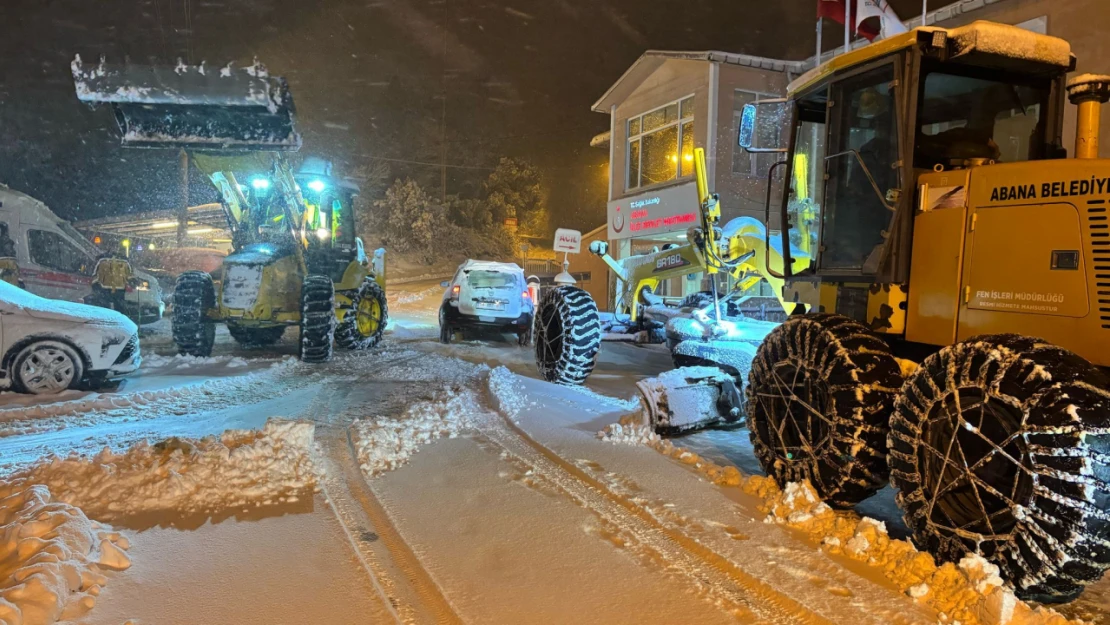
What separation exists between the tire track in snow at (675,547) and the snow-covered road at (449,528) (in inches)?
0.5

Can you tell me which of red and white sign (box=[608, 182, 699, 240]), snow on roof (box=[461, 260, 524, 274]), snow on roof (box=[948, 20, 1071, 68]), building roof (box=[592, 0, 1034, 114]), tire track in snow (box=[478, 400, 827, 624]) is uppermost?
building roof (box=[592, 0, 1034, 114])

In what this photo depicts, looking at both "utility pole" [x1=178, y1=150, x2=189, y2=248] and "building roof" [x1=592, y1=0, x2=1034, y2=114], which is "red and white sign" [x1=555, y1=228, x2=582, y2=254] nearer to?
"building roof" [x1=592, y1=0, x2=1034, y2=114]

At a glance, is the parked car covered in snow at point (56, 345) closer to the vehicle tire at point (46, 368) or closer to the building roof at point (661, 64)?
the vehicle tire at point (46, 368)

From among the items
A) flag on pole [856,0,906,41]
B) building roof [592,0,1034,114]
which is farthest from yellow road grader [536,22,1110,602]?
building roof [592,0,1034,114]

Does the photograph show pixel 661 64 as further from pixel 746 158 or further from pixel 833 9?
pixel 833 9

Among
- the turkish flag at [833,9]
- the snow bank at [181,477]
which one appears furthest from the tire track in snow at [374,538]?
the turkish flag at [833,9]

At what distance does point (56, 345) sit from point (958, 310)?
9.48 m

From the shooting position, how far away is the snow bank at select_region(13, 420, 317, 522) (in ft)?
13.4

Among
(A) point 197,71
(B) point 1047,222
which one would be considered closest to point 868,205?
(B) point 1047,222

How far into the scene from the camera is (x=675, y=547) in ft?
11.8

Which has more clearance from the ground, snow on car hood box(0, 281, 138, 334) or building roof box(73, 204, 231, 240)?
building roof box(73, 204, 231, 240)

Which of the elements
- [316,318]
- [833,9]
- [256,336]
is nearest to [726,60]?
[833,9]

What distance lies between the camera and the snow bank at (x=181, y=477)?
4094 mm

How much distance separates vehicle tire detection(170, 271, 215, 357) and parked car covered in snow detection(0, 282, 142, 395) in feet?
8.48
